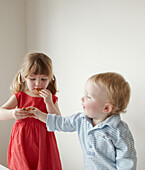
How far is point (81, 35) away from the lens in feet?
5.55

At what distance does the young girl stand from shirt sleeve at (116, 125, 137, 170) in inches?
16.1

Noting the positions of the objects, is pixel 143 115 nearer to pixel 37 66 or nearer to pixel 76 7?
pixel 37 66

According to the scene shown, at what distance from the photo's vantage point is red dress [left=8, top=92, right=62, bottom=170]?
4.34 ft

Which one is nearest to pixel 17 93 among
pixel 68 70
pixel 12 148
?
pixel 12 148

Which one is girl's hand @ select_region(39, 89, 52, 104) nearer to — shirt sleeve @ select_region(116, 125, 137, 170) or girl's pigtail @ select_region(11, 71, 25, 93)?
girl's pigtail @ select_region(11, 71, 25, 93)

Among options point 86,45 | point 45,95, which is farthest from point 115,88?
point 86,45

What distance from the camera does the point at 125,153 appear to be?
3.52ft

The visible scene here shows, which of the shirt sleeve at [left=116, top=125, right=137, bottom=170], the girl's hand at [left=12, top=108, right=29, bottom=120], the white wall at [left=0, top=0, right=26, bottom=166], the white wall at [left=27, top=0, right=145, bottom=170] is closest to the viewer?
the shirt sleeve at [left=116, top=125, right=137, bottom=170]

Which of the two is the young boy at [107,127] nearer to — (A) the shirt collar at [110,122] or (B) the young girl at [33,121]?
(A) the shirt collar at [110,122]

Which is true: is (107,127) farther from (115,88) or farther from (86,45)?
(86,45)

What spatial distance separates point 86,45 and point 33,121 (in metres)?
0.65

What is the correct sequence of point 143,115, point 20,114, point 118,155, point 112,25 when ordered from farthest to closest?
point 112,25
point 143,115
point 20,114
point 118,155

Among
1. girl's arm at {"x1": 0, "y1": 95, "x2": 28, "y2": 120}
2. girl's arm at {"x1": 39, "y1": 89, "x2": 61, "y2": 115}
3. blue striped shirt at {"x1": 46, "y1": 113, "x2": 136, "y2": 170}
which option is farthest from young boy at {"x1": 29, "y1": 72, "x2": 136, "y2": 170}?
girl's arm at {"x1": 0, "y1": 95, "x2": 28, "y2": 120}

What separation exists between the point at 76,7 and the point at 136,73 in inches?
26.6
